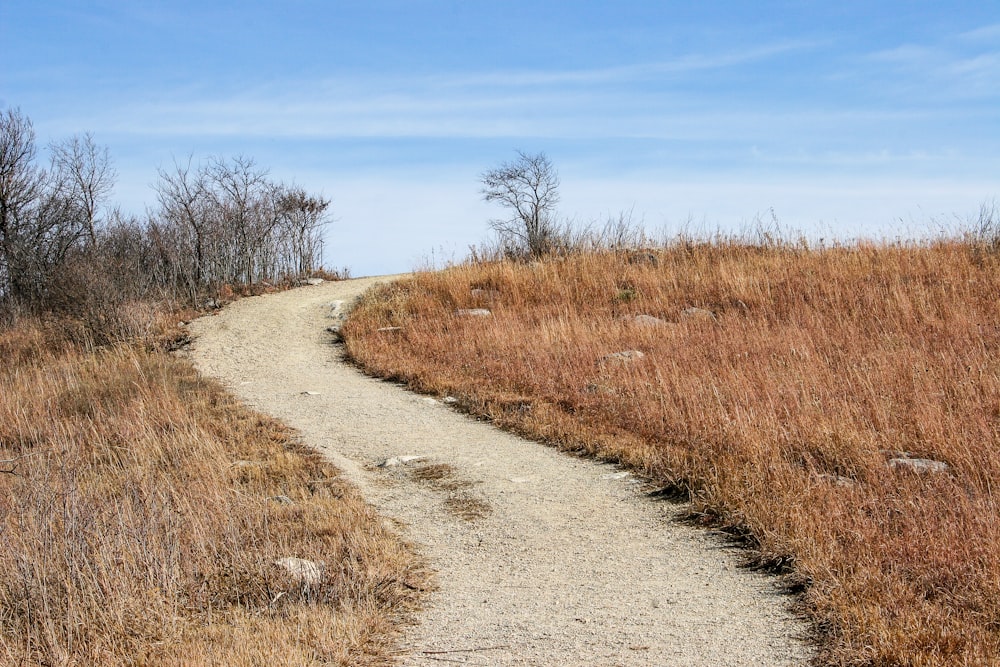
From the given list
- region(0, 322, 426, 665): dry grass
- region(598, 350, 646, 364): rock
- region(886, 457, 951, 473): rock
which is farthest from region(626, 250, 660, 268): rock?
region(886, 457, 951, 473): rock

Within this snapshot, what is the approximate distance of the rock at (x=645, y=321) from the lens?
40.5 ft

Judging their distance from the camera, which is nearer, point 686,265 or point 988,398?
point 988,398

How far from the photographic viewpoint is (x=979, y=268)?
13852 mm

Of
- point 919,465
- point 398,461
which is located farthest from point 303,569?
point 919,465

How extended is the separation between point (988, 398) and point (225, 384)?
891 centimetres

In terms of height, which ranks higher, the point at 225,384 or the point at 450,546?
the point at 225,384

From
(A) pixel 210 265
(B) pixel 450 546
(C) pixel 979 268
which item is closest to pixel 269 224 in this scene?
(A) pixel 210 265

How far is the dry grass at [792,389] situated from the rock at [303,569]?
8.57ft

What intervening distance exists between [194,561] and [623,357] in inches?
257

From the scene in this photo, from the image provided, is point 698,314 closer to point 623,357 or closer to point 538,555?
point 623,357

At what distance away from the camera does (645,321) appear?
42.0ft

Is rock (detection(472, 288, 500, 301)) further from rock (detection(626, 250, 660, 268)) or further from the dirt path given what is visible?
the dirt path

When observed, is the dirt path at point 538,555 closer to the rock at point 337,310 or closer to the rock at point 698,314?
the rock at point 698,314

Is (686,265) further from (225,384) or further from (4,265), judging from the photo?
(4,265)
